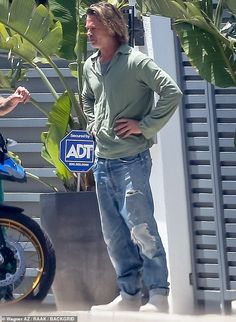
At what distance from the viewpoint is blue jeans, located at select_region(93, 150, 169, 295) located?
25.8ft

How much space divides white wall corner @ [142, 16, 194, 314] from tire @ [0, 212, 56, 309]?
1.54m

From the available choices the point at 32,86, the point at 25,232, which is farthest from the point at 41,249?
the point at 32,86

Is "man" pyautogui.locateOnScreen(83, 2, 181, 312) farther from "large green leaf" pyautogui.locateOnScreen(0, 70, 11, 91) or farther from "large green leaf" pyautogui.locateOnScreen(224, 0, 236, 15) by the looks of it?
"large green leaf" pyautogui.locateOnScreen(0, 70, 11, 91)

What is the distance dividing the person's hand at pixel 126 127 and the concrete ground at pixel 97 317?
123cm

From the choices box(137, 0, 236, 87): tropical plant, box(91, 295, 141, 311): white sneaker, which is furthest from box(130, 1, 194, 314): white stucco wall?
box(91, 295, 141, 311): white sneaker

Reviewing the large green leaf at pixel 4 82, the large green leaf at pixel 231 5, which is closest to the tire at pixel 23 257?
the large green leaf at pixel 4 82

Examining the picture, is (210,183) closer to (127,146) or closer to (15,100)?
(127,146)

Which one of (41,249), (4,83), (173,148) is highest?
(4,83)

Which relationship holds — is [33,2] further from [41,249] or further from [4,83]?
[41,249]

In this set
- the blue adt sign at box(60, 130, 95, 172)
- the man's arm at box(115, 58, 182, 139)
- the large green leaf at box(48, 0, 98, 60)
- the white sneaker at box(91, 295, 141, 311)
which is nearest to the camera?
the man's arm at box(115, 58, 182, 139)

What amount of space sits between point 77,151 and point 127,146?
0.98m

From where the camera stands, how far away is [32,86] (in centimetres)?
1007

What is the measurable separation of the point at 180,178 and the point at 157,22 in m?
1.23

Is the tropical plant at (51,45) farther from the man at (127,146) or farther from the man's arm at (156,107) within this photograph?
the man's arm at (156,107)
